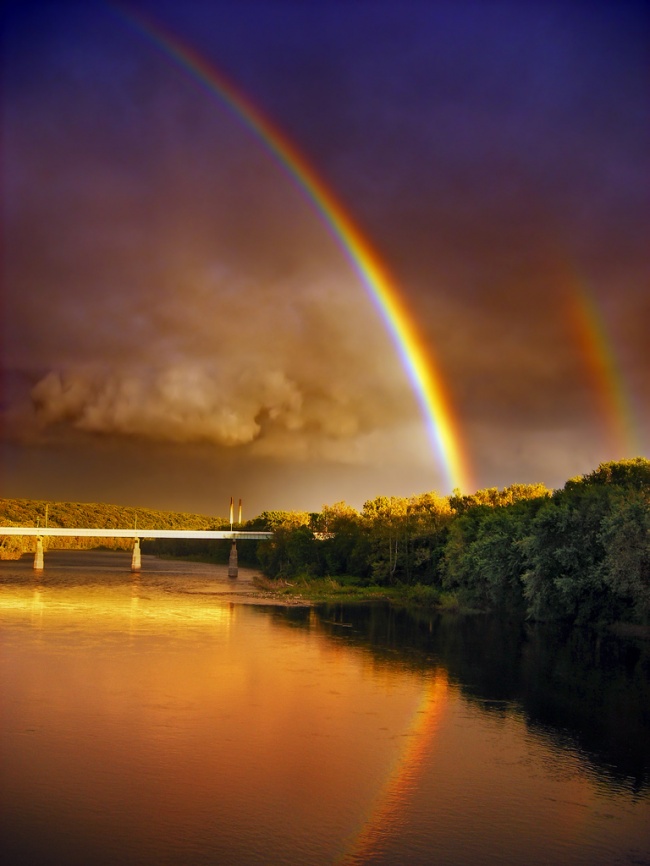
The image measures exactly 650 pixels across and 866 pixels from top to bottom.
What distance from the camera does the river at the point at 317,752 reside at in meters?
21.1

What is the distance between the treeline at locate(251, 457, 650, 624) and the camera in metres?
61.1

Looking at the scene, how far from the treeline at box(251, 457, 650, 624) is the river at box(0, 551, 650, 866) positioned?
8.05 m

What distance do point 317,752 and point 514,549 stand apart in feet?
171

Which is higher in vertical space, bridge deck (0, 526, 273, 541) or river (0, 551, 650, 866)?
bridge deck (0, 526, 273, 541)

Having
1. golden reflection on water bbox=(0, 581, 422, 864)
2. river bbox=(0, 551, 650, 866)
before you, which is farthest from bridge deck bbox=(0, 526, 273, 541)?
golden reflection on water bbox=(0, 581, 422, 864)

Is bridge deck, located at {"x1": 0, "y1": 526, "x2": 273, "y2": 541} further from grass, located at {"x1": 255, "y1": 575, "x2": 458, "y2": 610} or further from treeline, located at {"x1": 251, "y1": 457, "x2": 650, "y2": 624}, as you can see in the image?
grass, located at {"x1": 255, "y1": 575, "x2": 458, "y2": 610}

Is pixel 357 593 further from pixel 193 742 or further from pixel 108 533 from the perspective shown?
pixel 108 533

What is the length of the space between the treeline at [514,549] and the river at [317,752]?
26.4 feet

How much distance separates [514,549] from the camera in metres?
77.9

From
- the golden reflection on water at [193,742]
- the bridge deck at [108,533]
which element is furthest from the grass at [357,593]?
the bridge deck at [108,533]

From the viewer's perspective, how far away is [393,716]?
115 feet

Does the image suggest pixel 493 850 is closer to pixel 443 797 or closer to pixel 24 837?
pixel 443 797

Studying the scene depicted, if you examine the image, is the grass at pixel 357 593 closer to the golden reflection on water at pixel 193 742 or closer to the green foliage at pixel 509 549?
the green foliage at pixel 509 549

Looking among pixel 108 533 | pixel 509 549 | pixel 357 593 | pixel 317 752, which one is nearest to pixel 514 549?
pixel 509 549
